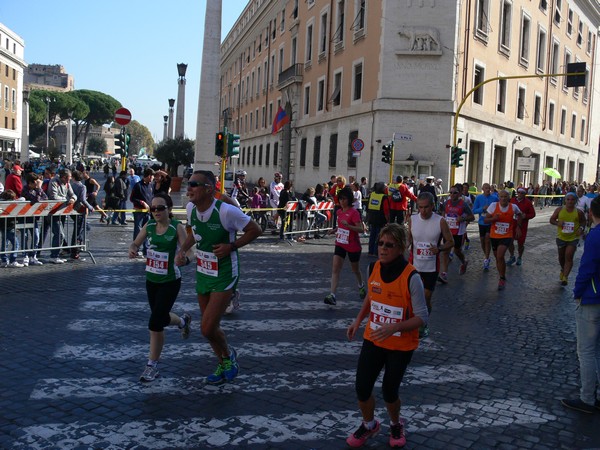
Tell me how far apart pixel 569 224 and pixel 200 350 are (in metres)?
7.58

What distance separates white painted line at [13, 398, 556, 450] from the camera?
4054mm

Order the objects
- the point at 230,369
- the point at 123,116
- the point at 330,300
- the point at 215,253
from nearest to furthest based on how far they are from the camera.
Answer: the point at 215,253, the point at 230,369, the point at 330,300, the point at 123,116

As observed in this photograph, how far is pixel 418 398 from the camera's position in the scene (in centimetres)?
504

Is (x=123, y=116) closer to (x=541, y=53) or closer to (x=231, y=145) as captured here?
(x=231, y=145)

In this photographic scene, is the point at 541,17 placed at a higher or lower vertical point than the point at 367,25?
higher

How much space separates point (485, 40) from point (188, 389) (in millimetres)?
29319

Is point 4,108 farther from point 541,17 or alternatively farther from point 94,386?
point 94,386

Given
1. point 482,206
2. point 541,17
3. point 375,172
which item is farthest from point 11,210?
point 541,17

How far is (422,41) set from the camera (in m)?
27.5

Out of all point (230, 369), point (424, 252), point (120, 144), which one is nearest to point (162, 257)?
point (230, 369)

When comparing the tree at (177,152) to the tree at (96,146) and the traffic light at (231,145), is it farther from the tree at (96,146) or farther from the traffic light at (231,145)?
the tree at (96,146)

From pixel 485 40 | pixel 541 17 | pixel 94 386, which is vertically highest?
pixel 541 17

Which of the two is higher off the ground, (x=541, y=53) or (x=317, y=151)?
(x=541, y=53)

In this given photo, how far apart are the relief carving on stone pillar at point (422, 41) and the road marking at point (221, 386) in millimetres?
23966
